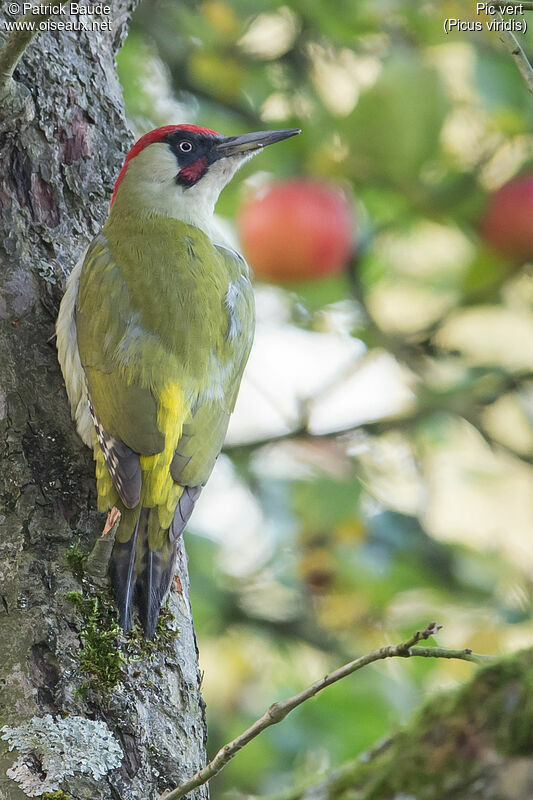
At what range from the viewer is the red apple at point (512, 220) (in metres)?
4.10

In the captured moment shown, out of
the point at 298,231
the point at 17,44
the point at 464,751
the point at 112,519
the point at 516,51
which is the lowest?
the point at 464,751

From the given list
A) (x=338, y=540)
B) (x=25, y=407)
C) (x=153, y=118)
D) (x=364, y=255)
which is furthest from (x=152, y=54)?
(x=25, y=407)

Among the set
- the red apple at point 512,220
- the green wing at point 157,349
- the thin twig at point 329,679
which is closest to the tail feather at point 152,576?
the green wing at point 157,349

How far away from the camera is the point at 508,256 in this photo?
4.29 metres

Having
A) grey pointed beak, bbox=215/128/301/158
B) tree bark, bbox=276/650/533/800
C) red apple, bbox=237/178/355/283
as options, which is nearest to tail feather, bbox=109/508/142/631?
tree bark, bbox=276/650/533/800

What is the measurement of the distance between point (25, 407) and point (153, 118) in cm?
236

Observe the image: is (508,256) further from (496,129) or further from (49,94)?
(49,94)

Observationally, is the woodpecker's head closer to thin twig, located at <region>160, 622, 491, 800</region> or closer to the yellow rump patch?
the yellow rump patch

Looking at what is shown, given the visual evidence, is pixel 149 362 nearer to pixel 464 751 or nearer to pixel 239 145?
pixel 239 145

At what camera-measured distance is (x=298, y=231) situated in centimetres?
409

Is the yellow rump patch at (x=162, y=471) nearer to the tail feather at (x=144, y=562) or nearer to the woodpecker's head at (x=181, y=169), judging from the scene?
the tail feather at (x=144, y=562)

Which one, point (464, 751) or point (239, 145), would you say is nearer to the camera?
point (464, 751)

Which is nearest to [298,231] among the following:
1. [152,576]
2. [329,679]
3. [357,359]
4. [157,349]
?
[357,359]

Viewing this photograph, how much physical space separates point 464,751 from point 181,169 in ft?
7.51
